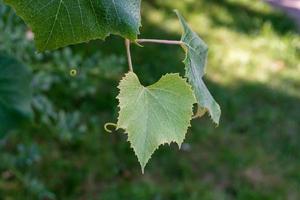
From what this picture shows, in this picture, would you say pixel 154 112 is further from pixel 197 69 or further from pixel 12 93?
pixel 12 93

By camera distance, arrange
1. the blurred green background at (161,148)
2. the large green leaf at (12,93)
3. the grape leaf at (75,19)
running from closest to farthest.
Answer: the grape leaf at (75,19) → the large green leaf at (12,93) → the blurred green background at (161,148)

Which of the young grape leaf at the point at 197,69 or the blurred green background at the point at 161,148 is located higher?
the young grape leaf at the point at 197,69

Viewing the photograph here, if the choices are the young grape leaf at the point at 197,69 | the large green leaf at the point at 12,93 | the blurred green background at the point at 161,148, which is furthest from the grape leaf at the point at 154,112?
the blurred green background at the point at 161,148

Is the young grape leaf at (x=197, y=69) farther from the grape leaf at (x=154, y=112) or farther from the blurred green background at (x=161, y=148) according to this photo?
the blurred green background at (x=161, y=148)

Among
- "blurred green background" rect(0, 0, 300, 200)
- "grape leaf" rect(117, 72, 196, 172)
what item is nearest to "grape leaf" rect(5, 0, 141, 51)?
"grape leaf" rect(117, 72, 196, 172)

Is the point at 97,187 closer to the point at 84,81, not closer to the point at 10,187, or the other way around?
the point at 10,187

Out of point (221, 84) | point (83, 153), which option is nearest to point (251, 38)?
point (221, 84)
